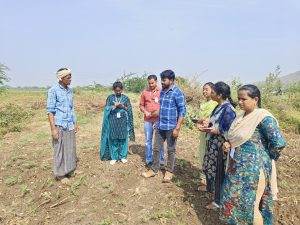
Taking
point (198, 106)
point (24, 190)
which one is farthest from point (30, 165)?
point (198, 106)

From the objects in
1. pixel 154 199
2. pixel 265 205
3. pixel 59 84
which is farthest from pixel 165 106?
pixel 265 205

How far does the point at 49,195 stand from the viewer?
4781mm

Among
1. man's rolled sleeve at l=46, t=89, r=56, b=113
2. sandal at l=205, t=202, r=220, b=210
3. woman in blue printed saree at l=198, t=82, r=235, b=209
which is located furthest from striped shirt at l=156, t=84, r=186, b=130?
man's rolled sleeve at l=46, t=89, r=56, b=113

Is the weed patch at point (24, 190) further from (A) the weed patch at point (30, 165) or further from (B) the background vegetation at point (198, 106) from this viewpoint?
(B) the background vegetation at point (198, 106)

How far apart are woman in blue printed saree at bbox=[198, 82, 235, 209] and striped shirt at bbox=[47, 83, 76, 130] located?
2197mm

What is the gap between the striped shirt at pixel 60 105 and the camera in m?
4.65

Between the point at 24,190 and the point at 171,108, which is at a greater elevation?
the point at 171,108

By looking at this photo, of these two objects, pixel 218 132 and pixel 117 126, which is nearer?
pixel 218 132

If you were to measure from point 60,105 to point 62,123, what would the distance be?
292 millimetres

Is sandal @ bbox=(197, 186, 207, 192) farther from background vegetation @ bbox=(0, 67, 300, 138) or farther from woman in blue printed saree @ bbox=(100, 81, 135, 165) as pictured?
background vegetation @ bbox=(0, 67, 300, 138)

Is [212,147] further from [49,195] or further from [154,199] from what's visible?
[49,195]

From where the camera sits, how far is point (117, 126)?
5531mm

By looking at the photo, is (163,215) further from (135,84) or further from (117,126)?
(135,84)

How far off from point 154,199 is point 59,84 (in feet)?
7.69
